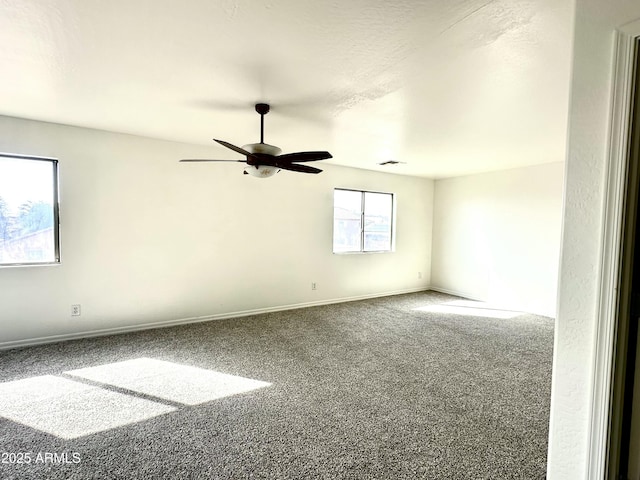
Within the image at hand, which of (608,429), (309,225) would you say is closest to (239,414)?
(608,429)

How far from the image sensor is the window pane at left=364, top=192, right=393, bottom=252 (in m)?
5.89

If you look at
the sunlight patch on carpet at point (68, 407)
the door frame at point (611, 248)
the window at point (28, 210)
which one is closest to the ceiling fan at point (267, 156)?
the door frame at point (611, 248)

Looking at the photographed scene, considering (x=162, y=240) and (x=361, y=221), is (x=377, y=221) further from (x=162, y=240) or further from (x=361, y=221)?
(x=162, y=240)

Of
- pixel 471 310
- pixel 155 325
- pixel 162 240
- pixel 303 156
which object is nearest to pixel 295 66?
pixel 303 156

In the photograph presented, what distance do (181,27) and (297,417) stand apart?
8.39ft

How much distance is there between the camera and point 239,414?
7.08 feet

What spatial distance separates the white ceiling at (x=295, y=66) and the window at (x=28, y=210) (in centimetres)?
56

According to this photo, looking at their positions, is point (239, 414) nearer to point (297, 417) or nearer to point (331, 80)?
point (297, 417)

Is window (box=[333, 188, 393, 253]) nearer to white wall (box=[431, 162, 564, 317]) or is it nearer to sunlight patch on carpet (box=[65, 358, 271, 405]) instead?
white wall (box=[431, 162, 564, 317])

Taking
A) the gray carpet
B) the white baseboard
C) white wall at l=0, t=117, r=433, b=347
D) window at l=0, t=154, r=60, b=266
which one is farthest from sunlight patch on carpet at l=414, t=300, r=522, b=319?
window at l=0, t=154, r=60, b=266

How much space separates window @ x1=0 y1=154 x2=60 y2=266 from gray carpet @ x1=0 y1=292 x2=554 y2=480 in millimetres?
1033

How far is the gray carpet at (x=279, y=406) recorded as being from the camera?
1710mm

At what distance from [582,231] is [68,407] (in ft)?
10.7

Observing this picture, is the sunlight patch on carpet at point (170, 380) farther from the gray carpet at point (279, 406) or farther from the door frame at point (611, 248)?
the door frame at point (611, 248)
